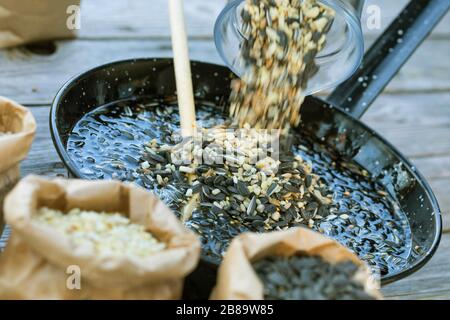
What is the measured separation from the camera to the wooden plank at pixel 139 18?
1637 millimetres

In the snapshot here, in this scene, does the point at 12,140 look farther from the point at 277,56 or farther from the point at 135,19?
the point at 135,19

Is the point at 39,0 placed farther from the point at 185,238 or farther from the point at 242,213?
the point at 185,238

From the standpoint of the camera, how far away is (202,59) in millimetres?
1649

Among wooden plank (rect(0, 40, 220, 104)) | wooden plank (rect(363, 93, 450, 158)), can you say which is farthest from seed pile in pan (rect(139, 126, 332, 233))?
wooden plank (rect(363, 93, 450, 158))

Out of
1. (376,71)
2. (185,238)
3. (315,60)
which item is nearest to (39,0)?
(315,60)

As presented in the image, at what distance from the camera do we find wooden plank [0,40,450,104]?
136cm

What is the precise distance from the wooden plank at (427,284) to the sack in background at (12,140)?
610mm

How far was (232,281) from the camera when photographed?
73 centimetres

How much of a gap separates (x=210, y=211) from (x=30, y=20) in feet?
2.06

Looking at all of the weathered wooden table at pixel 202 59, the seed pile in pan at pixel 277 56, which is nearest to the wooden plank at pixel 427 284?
the weathered wooden table at pixel 202 59

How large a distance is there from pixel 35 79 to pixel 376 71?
0.65 meters

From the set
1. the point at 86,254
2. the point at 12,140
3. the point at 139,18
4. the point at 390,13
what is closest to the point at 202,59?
the point at 139,18

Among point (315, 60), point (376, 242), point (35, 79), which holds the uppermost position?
point (315, 60)

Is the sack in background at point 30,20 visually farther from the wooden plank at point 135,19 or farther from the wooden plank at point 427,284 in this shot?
the wooden plank at point 427,284
